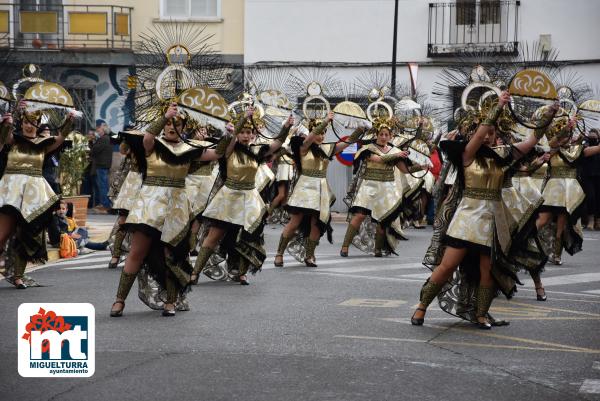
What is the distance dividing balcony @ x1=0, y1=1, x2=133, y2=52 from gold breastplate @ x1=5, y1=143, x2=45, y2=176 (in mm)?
18855

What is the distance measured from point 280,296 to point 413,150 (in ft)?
19.4

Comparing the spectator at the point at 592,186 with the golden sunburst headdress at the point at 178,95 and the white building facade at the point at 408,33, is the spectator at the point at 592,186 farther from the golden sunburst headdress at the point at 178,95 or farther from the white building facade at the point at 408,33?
the golden sunburst headdress at the point at 178,95

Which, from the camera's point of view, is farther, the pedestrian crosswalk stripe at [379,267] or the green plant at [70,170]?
the green plant at [70,170]

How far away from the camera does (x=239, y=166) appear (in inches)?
484

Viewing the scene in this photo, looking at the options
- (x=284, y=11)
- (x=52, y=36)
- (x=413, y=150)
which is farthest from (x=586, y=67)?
(x=52, y=36)

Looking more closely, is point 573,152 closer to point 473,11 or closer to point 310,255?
point 310,255

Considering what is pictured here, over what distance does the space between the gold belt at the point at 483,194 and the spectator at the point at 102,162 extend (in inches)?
655

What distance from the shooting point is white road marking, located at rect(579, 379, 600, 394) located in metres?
6.95

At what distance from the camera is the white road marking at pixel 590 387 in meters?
6.95

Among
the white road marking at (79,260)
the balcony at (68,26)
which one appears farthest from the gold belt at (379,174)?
the balcony at (68,26)

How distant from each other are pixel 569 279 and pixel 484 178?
4.43m

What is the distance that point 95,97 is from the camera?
3083 centimetres

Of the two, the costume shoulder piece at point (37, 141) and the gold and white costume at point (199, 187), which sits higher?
the costume shoulder piece at point (37, 141)

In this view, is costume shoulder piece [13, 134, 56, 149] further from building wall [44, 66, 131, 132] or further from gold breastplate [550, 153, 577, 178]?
building wall [44, 66, 131, 132]
